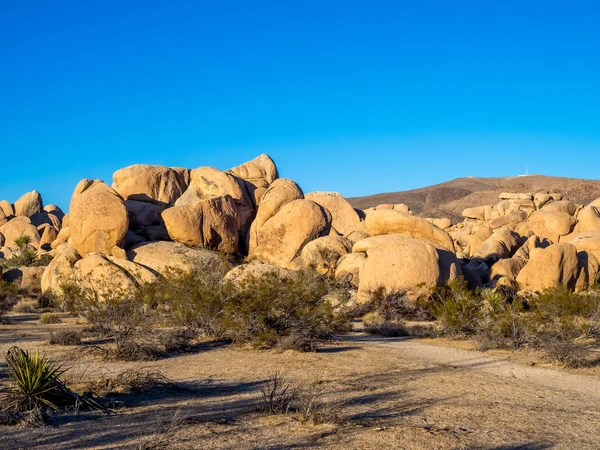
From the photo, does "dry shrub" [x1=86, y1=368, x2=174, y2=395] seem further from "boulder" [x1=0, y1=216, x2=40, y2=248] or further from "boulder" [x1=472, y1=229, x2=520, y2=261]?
"boulder" [x1=0, y1=216, x2=40, y2=248]

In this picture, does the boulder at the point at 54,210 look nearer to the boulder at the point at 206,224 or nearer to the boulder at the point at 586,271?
the boulder at the point at 206,224

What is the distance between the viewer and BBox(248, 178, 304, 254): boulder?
28711 mm

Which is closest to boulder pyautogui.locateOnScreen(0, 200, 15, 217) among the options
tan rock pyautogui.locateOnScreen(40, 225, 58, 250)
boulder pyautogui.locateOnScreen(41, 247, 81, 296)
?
tan rock pyautogui.locateOnScreen(40, 225, 58, 250)

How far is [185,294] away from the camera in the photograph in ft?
46.8

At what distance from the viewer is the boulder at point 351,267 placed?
75.9ft

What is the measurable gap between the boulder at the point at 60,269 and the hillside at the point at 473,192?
49925 mm

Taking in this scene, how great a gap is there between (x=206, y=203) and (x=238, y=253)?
10.5ft

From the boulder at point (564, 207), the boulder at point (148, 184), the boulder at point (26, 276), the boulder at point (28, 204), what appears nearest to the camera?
the boulder at point (26, 276)

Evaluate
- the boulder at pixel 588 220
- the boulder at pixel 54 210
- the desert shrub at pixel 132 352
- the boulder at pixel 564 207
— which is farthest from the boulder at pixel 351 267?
the boulder at pixel 54 210

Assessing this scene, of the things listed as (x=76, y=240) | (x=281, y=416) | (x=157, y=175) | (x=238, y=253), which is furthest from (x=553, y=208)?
(x=281, y=416)

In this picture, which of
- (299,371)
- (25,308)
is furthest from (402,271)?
(25,308)

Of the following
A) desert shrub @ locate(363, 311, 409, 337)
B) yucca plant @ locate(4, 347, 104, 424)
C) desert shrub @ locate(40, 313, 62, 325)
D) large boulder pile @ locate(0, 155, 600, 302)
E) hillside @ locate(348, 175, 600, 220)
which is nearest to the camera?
yucca plant @ locate(4, 347, 104, 424)

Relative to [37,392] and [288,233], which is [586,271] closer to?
[288,233]

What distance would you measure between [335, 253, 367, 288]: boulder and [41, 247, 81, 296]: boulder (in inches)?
404
